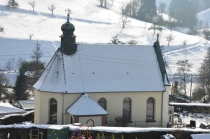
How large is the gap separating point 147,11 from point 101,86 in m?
129

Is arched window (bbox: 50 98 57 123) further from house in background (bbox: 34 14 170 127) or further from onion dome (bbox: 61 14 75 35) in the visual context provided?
onion dome (bbox: 61 14 75 35)

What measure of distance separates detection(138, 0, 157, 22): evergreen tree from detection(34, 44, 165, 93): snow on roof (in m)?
122

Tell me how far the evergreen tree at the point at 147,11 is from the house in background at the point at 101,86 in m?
122

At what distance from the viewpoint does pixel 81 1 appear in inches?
6240

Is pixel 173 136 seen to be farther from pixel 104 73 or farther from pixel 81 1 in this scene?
pixel 81 1

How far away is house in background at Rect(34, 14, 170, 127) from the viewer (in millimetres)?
34344

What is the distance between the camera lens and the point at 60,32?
376 feet

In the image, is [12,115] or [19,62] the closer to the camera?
[12,115]

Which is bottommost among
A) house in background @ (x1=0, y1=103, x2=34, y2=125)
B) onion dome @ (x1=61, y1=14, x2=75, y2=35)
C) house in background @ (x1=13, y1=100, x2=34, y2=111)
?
house in background @ (x1=0, y1=103, x2=34, y2=125)

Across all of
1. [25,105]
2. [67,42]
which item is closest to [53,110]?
[67,42]

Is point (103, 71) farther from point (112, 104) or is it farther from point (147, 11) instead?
point (147, 11)

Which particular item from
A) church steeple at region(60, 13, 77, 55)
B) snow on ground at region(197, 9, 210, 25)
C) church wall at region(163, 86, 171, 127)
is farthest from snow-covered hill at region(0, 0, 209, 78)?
snow on ground at region(197, 9, 210, 25)

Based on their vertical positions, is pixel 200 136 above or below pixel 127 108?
below

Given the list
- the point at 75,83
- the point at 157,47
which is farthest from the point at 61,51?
the point at 157,47
